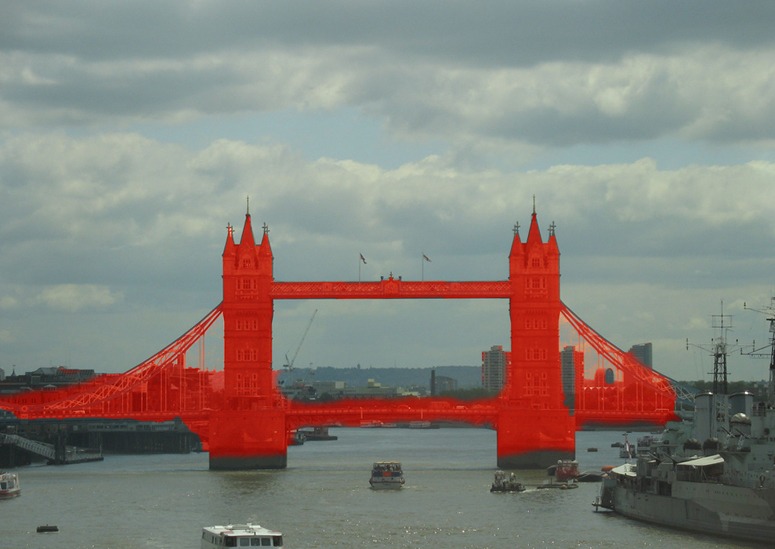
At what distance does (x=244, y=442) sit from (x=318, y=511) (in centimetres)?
3374

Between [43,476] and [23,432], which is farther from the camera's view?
[23,432]

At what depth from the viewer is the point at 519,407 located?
445ft

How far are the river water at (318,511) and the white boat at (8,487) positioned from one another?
927mm

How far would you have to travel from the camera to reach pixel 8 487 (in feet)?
374

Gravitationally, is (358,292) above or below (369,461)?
above

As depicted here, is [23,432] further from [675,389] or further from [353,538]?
[353,538]

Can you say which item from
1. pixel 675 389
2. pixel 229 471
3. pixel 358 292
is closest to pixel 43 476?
pixel 229 471

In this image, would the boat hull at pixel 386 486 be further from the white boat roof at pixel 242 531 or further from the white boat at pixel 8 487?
the white boat roof at pixel 242 531

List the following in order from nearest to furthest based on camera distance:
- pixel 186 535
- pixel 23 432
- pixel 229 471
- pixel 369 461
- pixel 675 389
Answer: pixel 186 535 → pixel 229 471 → pixel 675 389 → pixel 369 461 → pixel 23 432

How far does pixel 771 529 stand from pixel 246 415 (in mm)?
58154

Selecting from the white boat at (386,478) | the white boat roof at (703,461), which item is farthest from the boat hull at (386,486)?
the white boat roof at (703,461)

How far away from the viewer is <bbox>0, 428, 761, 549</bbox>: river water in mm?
88312

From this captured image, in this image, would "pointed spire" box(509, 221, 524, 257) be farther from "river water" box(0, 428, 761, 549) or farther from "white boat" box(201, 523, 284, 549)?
"white boat" box(201, 523, 284, 549)

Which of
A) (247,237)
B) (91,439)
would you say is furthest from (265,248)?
(91,439)
